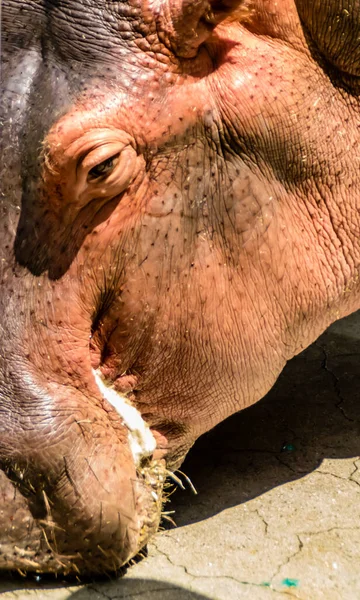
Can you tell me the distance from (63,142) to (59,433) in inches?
31.8

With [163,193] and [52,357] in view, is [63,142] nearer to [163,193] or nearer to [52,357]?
[163,193]

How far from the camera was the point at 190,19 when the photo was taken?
2801mm

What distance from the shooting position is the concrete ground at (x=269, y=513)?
3078 mm

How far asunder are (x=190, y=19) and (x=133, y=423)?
1.22 metres

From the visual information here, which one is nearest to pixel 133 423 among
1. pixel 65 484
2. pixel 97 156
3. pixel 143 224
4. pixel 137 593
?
pixel 65 484

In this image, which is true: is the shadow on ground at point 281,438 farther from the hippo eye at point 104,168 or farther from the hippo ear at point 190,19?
the hippo ear at point 190,19

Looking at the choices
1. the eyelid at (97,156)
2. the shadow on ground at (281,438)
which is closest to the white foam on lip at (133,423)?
the shadow on ground at (281,438)

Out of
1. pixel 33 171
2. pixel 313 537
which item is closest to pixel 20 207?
pixel 33 171

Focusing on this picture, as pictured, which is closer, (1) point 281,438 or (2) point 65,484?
(2) point 65,484

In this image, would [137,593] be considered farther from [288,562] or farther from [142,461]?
[288,562]

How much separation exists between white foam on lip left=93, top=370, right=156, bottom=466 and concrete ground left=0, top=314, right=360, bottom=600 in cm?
40

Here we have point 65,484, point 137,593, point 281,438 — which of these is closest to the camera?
point 65,484

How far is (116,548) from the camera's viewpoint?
295 cm

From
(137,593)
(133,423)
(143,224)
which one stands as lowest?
(137,593)
